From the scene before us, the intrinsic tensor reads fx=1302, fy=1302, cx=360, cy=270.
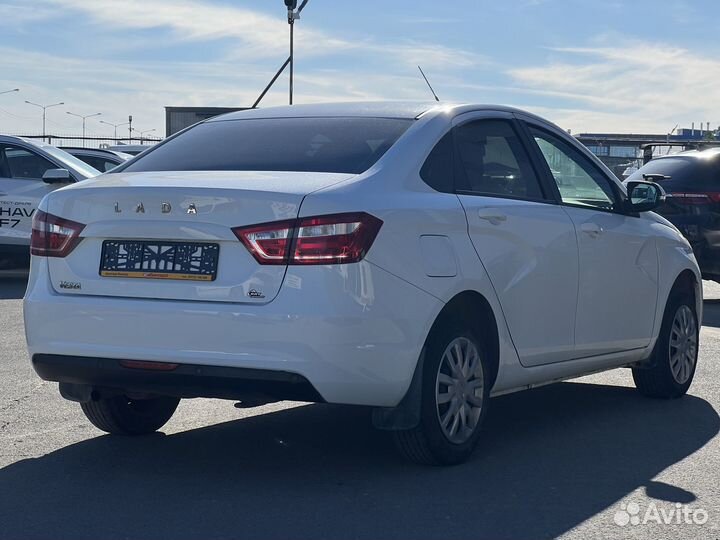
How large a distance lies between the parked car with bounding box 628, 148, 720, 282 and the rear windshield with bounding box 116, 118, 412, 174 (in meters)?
8.88

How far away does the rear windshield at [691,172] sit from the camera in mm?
14602

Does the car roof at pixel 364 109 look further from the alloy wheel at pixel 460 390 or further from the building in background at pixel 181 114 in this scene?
the building in background at pixel 181 114

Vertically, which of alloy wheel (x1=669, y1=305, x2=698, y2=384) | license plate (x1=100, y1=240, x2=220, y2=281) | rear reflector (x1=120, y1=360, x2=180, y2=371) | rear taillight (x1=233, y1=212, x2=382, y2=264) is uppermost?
rear taillight (x1=233, y1=212, x2=382, y2=264)

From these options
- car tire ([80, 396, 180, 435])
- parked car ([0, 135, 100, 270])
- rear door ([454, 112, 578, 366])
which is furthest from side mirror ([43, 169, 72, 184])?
rear door ([454, 112, 578, 366])

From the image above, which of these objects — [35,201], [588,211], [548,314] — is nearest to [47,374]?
[548,314]

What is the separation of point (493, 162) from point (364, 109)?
705mm

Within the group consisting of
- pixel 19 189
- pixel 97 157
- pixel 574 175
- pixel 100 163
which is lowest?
pixel 19 189

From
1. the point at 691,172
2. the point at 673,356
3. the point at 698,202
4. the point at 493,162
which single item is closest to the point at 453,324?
the point at 493,162

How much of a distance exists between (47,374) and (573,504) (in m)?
2.35

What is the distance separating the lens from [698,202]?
47.6 feet

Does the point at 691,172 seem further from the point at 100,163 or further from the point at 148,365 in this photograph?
the point at 100,163

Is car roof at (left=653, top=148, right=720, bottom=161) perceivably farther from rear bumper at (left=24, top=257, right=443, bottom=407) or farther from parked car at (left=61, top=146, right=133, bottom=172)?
rear bumper at (left=24, top=257, right=443, bottom=407)

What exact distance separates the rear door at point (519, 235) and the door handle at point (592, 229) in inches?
6.4

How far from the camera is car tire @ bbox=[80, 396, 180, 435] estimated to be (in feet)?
21.3
